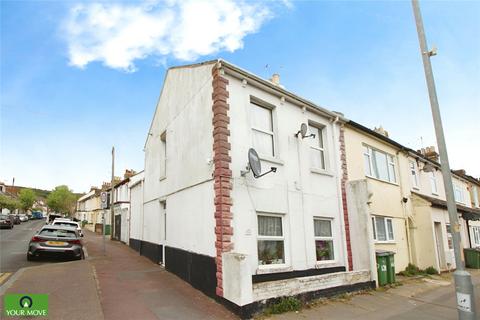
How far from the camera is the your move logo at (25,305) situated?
6.07 m

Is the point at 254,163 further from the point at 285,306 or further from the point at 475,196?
the point at 475,196

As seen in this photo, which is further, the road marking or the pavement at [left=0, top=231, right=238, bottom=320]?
the road marking

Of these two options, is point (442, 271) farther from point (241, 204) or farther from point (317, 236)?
point (241, 204)

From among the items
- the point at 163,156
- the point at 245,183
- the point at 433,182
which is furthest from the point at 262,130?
the point at 433,182

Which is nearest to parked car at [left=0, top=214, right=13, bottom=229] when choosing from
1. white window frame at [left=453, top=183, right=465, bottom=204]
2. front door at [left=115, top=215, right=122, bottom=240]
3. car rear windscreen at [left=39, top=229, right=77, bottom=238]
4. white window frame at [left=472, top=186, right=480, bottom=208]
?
front door at [left=115, top=215, right=122, bottom=240]

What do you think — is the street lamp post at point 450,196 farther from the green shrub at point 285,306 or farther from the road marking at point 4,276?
the road marking at point 4,276

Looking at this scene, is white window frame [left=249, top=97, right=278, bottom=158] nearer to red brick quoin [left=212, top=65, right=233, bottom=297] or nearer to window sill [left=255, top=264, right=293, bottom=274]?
red brick quoin [left=212, top=65, right=233, bottom=297]

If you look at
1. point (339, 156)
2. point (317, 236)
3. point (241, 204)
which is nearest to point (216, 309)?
point (241, 204)

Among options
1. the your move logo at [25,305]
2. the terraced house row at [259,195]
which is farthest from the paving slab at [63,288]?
the terraced house row at [259,195]

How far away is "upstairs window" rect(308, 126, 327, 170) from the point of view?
1116 centimetres

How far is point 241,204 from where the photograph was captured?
8141 mm

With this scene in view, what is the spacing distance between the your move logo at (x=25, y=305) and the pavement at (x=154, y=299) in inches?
6.7

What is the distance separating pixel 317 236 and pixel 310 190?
1.51 m

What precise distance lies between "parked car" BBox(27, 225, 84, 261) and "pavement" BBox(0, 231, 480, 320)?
1731 millimetres
